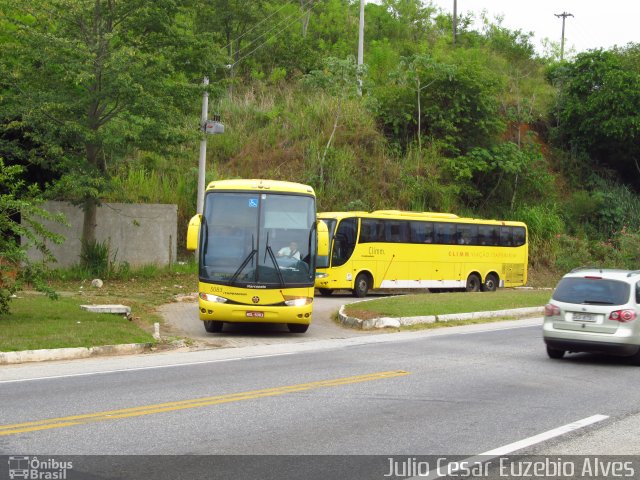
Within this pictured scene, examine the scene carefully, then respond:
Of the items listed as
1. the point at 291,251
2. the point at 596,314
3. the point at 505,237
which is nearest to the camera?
the point at 596,314

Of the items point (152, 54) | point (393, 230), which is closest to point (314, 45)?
point (393, 230)

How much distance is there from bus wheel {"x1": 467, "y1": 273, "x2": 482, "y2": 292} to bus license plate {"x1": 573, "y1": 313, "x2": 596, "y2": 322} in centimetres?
2101

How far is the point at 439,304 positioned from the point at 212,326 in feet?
26.5

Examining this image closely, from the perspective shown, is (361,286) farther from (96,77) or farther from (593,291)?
(593,291)

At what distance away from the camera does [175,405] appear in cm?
1029

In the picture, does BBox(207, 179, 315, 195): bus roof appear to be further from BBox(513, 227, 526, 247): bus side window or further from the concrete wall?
BBox(513, 227, 526, 247): bus side window

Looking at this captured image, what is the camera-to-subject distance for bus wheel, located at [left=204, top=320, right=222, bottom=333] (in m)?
19.6

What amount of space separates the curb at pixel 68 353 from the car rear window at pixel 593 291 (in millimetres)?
8024

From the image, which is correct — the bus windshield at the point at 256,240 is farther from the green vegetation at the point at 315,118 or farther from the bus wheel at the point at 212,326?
the green vegetation at the point at 315,118

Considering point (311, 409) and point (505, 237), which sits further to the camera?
point (505, 237)

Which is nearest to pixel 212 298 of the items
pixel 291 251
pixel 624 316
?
pixel 291 251

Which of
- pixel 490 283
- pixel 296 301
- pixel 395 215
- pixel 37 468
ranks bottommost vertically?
pixel 490 283

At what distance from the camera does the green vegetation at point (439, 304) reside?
74.5 feet

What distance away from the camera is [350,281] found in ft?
103
